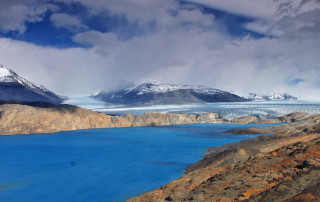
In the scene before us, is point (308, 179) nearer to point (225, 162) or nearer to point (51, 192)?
point (225, 162)

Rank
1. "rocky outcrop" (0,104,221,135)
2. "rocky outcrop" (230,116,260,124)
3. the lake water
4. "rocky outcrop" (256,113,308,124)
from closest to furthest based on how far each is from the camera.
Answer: the lake water, "rocky outcrop" (0,104,221,135), "rocky outcrop" (256,113,308,124), "rocky outcrop" (230,116,260,124)

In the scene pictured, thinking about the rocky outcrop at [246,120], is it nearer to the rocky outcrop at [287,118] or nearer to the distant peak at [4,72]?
the rocky outcrop at [287,118]

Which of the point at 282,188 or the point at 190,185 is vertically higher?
the point at 282,188

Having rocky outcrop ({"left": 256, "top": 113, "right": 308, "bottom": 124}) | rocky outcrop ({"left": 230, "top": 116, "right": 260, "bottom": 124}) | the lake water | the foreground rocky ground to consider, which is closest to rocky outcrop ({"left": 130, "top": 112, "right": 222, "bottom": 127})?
rocky outcrop ({"left": 230, "top": 116, "right": 260, "bottom": 124})

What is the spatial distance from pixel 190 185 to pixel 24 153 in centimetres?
3317

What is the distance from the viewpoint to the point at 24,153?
134 feet

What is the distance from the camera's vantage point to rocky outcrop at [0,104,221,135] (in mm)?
65688

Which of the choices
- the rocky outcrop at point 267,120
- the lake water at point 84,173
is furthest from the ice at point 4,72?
the lake water at point 84,173

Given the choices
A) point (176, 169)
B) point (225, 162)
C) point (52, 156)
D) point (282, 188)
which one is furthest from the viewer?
point (52, 156)

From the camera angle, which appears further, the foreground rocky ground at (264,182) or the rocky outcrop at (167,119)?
the rocky outcrop at (167,119)

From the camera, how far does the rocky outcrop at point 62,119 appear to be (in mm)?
65688

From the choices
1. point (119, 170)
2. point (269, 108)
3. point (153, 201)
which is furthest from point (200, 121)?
point (153, 201)

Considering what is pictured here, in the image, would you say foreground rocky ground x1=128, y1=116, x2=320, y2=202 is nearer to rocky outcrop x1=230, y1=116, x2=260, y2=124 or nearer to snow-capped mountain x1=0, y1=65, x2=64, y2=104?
rocky outcrop x1=230, y1=116, x2=260, y2=124

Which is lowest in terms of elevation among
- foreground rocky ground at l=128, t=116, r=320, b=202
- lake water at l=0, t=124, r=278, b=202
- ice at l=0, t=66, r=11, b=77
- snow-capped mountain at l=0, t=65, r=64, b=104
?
lake water at l=0, t=124, r=278, b=202
